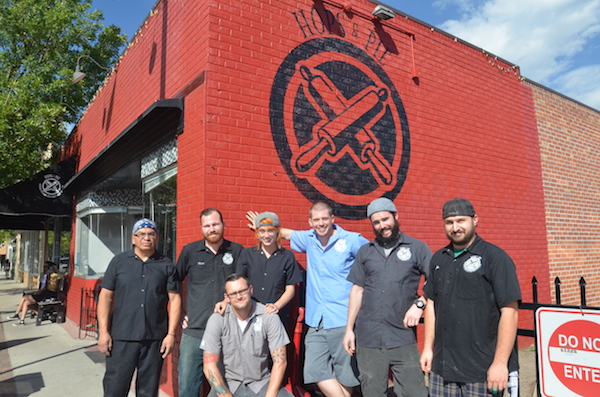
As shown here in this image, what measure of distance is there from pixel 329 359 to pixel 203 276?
1297 mm

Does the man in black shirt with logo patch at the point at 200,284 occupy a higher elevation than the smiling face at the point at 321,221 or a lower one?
lower

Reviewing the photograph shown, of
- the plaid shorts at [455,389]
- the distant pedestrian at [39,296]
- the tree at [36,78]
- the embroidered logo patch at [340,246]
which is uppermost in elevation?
the tree at [36,78]

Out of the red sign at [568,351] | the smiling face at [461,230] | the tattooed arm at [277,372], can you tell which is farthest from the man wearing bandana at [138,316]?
the red sign at [568,351]

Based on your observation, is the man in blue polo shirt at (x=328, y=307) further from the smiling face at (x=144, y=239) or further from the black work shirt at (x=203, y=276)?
the smiling face at (x=144, y=239)

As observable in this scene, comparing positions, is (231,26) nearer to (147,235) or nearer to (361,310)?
(147,235)

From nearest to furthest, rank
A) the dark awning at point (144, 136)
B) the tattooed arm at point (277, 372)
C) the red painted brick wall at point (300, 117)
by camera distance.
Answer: the tattooed arm at point (277, 372)
the red painted brick wall at point (300, 117)
the dark awning at point (144, 136)

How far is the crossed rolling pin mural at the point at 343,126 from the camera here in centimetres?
508

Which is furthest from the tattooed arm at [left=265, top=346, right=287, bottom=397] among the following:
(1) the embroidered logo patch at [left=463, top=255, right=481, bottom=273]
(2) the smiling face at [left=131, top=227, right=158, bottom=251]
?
(1) the embroidered logo patch at [left=463, top=255, right=481, bottom=273]

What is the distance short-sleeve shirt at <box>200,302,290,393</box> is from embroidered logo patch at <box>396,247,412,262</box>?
107 centimetres

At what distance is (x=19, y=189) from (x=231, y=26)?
711 cm

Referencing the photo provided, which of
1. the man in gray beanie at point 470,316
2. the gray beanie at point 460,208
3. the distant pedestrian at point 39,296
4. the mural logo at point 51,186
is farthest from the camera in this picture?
the distant pedestrian at point 39,296

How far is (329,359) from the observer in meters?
3.67

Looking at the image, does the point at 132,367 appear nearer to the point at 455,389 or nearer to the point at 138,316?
the point at 138,316

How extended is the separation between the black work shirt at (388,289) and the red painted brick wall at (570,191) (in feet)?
19.2
